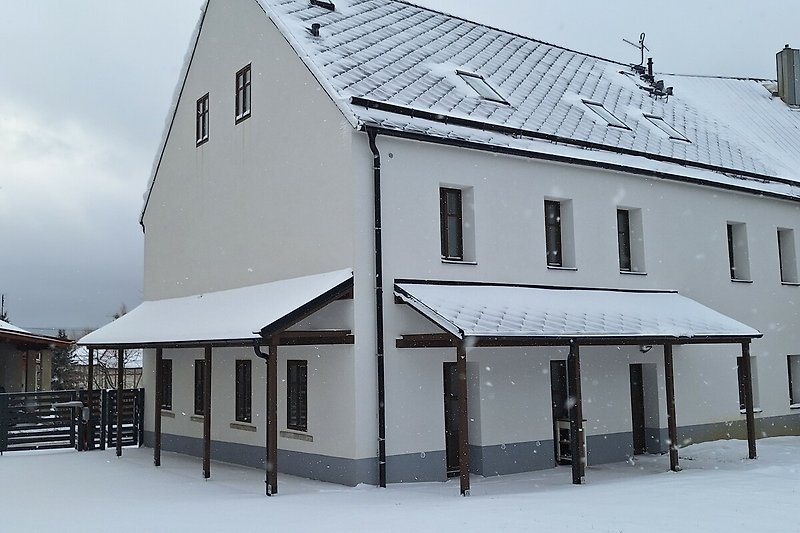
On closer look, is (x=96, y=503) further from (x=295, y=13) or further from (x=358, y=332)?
(x=295, y=13)

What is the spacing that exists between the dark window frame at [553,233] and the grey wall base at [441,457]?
3558 millimetres

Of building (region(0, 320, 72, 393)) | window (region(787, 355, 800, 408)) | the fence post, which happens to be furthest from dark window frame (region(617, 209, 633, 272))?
building (region(0, 320, 72, 393))

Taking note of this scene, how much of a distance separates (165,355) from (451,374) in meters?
8.81

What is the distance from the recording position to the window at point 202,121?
18.3 meters

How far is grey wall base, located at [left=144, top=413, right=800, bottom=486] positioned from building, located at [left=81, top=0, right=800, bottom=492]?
5 cm

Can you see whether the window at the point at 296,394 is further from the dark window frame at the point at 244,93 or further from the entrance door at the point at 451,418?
the dark window frame at the point at 244,93

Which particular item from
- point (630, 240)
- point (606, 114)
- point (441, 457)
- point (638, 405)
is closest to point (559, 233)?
point (630, 240)

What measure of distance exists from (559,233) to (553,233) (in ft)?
0.59

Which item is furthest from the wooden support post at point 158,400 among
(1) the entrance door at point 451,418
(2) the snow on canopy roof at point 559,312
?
(1) the entrance door at point 451,418

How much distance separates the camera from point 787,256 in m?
20.3

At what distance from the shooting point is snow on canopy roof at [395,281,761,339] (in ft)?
39.4

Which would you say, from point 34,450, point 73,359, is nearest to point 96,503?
point 34,450

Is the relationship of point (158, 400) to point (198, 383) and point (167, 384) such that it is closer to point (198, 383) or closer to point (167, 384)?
point (198, 383)

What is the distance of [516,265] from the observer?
1466cm
